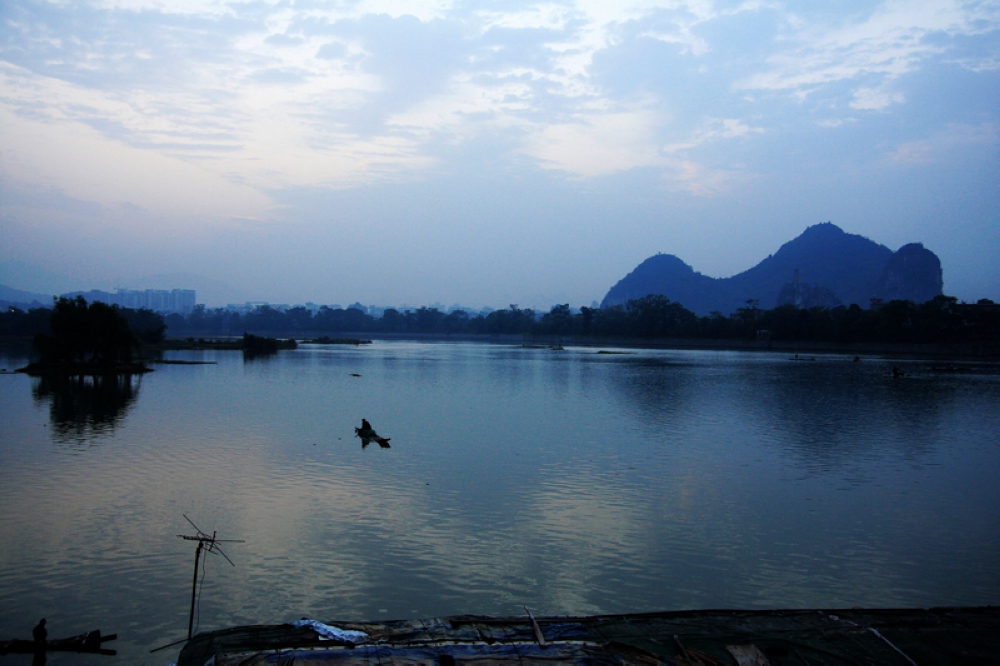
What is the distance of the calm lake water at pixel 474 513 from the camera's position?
23.6ft

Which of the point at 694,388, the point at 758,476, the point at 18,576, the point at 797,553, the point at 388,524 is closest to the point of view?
the point at 18,576

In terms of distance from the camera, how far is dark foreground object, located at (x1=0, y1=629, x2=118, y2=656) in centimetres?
570

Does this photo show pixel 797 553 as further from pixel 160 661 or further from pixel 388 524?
pixel 160 661

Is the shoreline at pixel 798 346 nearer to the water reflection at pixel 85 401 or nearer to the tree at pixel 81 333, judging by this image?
the tree at pixel 81 333

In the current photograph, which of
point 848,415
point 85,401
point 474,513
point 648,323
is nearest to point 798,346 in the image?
point 648,323

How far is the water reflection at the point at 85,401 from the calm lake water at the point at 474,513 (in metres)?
0.22

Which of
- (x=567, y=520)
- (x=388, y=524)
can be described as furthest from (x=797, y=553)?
(x=388, y=524)

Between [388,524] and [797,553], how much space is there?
5.27m

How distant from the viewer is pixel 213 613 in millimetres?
6738

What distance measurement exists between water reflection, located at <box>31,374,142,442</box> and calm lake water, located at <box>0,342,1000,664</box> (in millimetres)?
224

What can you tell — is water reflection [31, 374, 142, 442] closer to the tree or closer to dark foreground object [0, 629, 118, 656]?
the tree

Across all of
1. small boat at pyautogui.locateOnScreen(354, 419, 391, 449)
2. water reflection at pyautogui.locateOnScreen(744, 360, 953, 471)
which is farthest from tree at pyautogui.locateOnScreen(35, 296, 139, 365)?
water reflection at pyautogui.locateOnScreen(744, 360, 953, 471)

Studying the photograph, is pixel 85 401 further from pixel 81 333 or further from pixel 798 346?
pixel 798 346

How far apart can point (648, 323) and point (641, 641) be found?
300 ft
